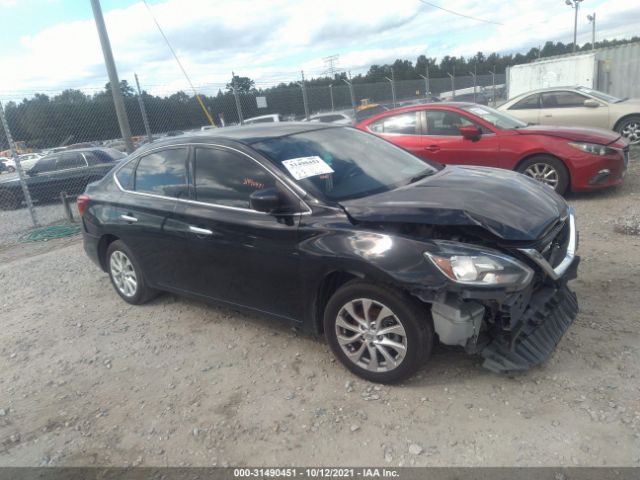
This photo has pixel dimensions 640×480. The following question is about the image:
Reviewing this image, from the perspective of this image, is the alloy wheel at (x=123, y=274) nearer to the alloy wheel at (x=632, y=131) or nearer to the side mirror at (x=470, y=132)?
the side mirror at (x=470, y=132)

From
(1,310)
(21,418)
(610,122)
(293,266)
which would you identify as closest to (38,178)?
(1,310)

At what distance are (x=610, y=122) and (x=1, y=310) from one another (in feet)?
36.9

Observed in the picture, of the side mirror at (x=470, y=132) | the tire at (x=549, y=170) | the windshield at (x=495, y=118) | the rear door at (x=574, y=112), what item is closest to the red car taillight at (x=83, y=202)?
the side mirror at (x=470, y=132)

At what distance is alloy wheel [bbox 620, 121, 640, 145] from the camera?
10070mm

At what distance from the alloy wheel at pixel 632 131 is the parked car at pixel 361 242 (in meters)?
8.16

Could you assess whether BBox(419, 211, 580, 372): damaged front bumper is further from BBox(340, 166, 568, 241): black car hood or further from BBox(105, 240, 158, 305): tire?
BBox(105, 240, 158, 305): tire

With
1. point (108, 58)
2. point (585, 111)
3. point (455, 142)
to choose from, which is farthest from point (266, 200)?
point (585, 111)

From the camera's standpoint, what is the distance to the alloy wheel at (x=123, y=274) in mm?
4668

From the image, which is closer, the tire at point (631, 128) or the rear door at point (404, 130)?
the rear door at point (404, 130)

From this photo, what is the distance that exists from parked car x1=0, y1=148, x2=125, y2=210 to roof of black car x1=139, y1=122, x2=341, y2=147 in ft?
26.2

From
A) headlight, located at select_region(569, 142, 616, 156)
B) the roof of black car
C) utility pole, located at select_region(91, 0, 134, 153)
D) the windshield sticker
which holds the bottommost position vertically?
headlight, located at select_region(569, 142, 616, 156)

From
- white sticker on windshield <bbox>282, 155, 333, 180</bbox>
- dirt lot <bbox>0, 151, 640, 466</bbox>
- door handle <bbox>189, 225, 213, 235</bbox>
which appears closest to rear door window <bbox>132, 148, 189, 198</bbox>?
door handle <bbox>189, 225, 213, 235</bbox>

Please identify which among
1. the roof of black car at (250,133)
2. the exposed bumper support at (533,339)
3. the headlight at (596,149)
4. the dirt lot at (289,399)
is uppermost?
the roof of black car at (250,133)

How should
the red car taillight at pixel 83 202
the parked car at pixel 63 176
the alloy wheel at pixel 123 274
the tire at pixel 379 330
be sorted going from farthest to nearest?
the parked car at pixel 63 176
the red car taillight at pixel 83 202
the alloy wheel at pixel 123 274
the tire at pixel 379 330
